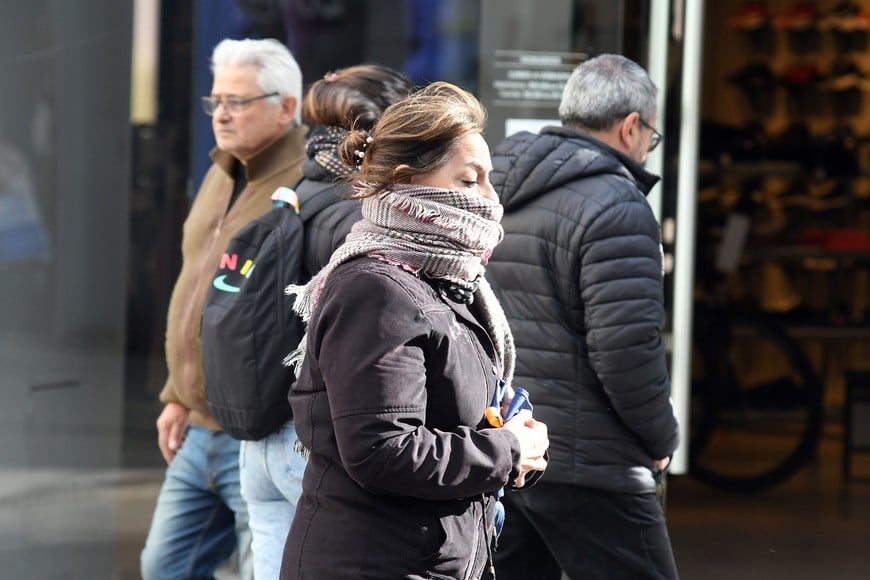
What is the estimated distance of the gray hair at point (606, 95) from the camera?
3.54m

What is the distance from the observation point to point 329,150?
336 centimetres

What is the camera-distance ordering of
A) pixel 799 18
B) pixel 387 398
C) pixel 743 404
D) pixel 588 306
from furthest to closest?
pixel 799 18 < pixel 743 404 < pixel 588 306 < pixel 387 398

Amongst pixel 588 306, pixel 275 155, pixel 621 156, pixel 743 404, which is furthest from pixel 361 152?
pixel 743 404

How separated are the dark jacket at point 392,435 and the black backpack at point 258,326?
2.89 feet

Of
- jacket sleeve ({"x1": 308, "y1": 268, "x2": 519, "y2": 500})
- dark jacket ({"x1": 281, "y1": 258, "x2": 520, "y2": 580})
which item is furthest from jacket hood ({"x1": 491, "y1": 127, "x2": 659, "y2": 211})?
jacket sleeve ({"x1": 308, "y1": 268, "x2": 519, "y2": 500})

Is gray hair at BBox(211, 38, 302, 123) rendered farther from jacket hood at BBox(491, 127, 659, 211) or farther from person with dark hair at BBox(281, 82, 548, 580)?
person with dark hair at BBox(281, 82, 548, 580)

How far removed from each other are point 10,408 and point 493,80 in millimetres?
2137

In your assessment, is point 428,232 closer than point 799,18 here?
Yes

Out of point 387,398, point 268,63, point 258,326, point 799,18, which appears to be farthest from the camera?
point 799,18

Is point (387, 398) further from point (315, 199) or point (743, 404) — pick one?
point (743, 404)

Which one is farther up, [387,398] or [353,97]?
[353,97]

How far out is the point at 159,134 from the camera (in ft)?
17.1

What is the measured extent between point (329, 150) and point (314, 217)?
17 cm

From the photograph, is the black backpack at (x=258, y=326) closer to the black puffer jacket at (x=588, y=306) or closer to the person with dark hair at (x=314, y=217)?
the person with dark hair at (x=314, y=217)
